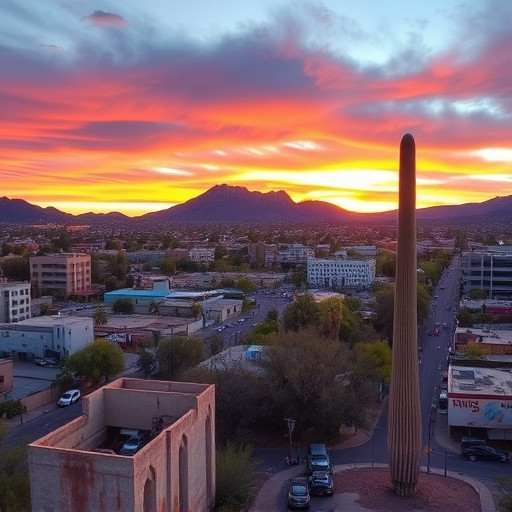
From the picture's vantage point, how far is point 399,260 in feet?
75.3

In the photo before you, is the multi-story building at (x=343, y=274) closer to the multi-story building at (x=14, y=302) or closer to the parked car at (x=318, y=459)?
the multi-story building at (x=14, y=302)

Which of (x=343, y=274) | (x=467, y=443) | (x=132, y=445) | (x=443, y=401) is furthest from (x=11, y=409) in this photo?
(x=343, y=274)

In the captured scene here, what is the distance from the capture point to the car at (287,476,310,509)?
72.6 ft

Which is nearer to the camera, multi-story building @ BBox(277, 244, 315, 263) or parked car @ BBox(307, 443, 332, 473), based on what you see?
parked car @ BBox(307, 443, 332, 473)

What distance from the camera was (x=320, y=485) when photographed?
23.3 metres

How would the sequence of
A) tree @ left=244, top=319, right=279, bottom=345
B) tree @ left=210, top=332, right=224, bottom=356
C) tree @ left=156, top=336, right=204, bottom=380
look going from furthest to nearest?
tree @ left=244, top=319, right=279, bottom=345 → tree @ left=210, top=332, right=224, bottom=356 → tree @ left=156, top=336, right=204, bottom=380

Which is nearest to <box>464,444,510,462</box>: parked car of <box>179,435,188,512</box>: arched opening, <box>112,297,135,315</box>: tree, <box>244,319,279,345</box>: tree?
<box>179,435,188,512</box>: arched opening

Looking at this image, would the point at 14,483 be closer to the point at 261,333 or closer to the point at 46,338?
the point at 46,338

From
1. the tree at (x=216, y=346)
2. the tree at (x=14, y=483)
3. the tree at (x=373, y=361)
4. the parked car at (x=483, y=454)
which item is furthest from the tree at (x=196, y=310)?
the tree at (x=14, y=483)

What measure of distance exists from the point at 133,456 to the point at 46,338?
3456 cm

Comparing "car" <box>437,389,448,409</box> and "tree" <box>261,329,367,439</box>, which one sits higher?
"tree" <box>261,329,367,439</box>

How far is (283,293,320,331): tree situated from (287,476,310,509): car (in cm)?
2270

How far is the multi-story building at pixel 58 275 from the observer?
3118 inches

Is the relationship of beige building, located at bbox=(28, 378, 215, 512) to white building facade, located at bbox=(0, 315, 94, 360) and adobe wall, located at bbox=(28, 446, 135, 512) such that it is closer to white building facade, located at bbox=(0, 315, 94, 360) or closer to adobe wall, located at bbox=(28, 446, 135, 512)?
adobe wall, located at bbox=(28, 446, 135, 512)
